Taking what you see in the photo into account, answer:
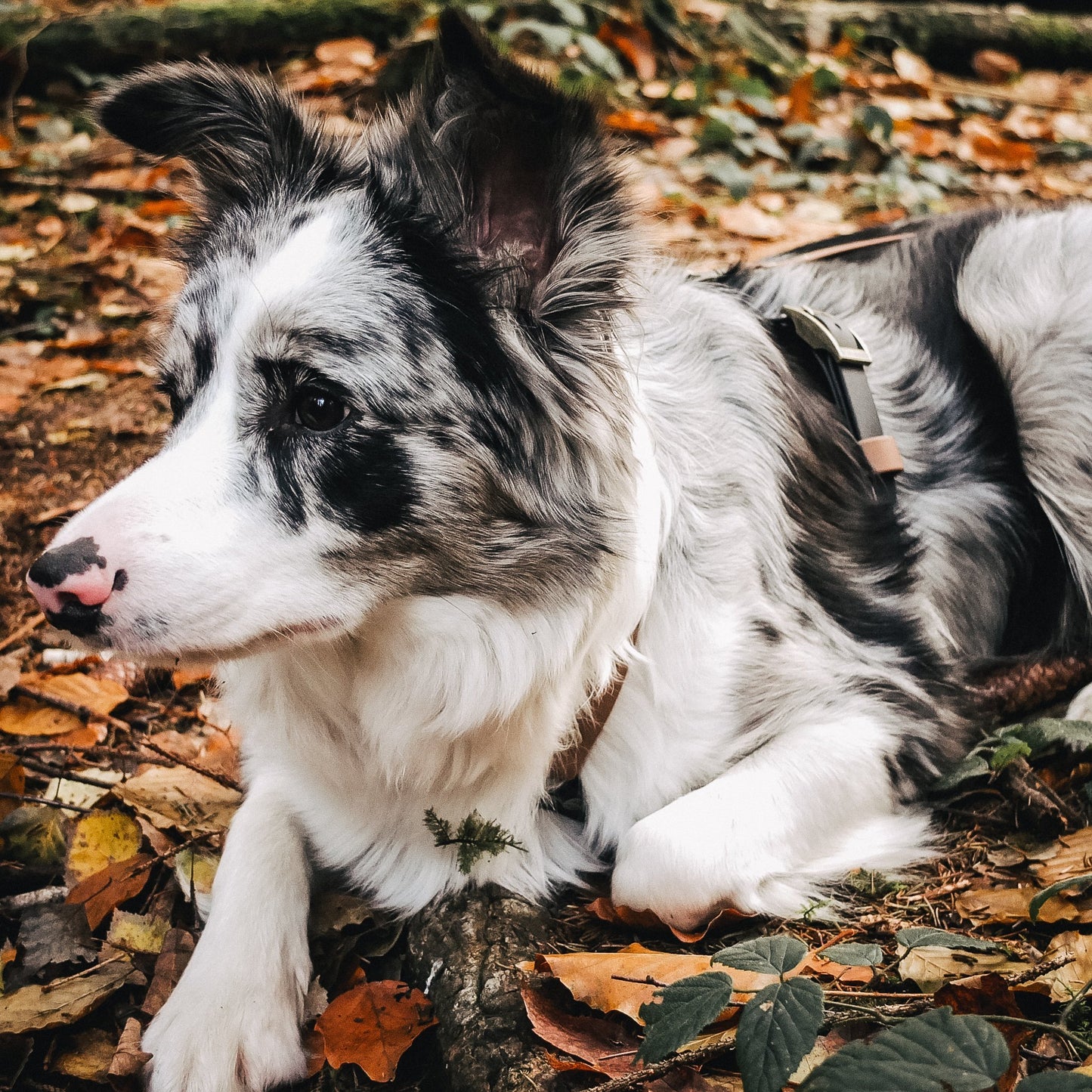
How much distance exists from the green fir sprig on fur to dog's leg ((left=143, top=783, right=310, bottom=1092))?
13.0 inches

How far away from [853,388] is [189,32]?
5667 mm

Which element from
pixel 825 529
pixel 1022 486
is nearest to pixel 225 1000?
pixel 825 529

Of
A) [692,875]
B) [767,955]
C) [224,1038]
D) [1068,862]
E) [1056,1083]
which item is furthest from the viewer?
[1068,862]

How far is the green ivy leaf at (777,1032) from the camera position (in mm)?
1480

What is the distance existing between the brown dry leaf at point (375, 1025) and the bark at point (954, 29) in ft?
25.4

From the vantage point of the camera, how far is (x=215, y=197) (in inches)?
104

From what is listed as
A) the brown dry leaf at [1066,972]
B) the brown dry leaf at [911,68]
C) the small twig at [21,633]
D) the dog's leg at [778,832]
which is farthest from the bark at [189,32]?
the brown dry leaf at [1066,972]

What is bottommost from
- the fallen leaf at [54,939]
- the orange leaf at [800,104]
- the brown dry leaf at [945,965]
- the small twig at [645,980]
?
the fallen leaf at [54,939]

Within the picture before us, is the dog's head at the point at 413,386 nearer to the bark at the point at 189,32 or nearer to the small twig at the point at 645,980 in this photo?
the small twig at the point at 645,980

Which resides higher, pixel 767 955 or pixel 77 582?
pixel 77 582

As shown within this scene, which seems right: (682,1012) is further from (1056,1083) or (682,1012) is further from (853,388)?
(853,388)

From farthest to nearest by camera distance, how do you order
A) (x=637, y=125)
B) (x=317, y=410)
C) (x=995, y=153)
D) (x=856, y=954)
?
(x=995, y=153) → (x=637, y=125) → (x=317, y=410) → (x=856, y=954)

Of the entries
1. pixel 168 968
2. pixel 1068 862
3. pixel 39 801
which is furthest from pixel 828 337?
pixel 39 801

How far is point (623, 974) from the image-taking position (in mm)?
2039
